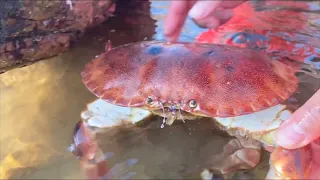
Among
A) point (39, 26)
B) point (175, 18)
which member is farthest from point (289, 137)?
point (39, 26)

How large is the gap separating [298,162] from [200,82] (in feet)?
1.21

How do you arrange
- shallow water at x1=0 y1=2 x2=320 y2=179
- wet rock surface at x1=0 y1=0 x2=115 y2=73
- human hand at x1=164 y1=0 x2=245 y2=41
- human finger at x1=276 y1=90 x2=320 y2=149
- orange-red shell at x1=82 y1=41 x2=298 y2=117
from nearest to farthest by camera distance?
human finger at x1=276 y1=90 x2=320 y2=149 < orange-red shell at x1=82 y1=41 x2=298 y2=117 < wet rock surface at x1=0 y1=0 x2=115 y2=73 < shallow water at x1=0 y1=2 x2=320 y2=179 < human hand at x1=164 y1=0 x2=245 y2=41

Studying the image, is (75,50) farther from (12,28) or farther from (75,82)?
(12,28)

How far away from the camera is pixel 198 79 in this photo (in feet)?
4.00

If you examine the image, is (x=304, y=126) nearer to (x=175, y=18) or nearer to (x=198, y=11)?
(x=198, y=11)

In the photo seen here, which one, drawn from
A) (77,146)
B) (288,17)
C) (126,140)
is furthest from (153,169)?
(288,17)

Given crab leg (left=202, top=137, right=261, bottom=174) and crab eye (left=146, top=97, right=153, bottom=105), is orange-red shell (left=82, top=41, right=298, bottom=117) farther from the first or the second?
crab leg (left=202, top=137, right=261, bottom=174)

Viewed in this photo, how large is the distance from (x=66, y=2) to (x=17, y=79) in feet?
1.16

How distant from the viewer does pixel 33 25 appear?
4.78 feet

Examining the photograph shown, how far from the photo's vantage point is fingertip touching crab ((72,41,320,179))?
1.21 m

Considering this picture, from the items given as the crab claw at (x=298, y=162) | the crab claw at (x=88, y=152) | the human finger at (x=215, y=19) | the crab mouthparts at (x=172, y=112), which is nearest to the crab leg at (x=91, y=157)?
the crab claw at (x=88, y=152)

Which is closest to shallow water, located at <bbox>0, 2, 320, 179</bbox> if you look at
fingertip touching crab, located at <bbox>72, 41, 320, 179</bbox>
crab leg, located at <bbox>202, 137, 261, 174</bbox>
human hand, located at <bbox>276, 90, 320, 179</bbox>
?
crab leg, located at <bbox>202, 137, 261, 174</bbox>

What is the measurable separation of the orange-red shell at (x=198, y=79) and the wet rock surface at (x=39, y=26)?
0.98ft

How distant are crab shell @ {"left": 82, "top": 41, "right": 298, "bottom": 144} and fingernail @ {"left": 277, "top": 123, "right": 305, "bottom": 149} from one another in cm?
10
